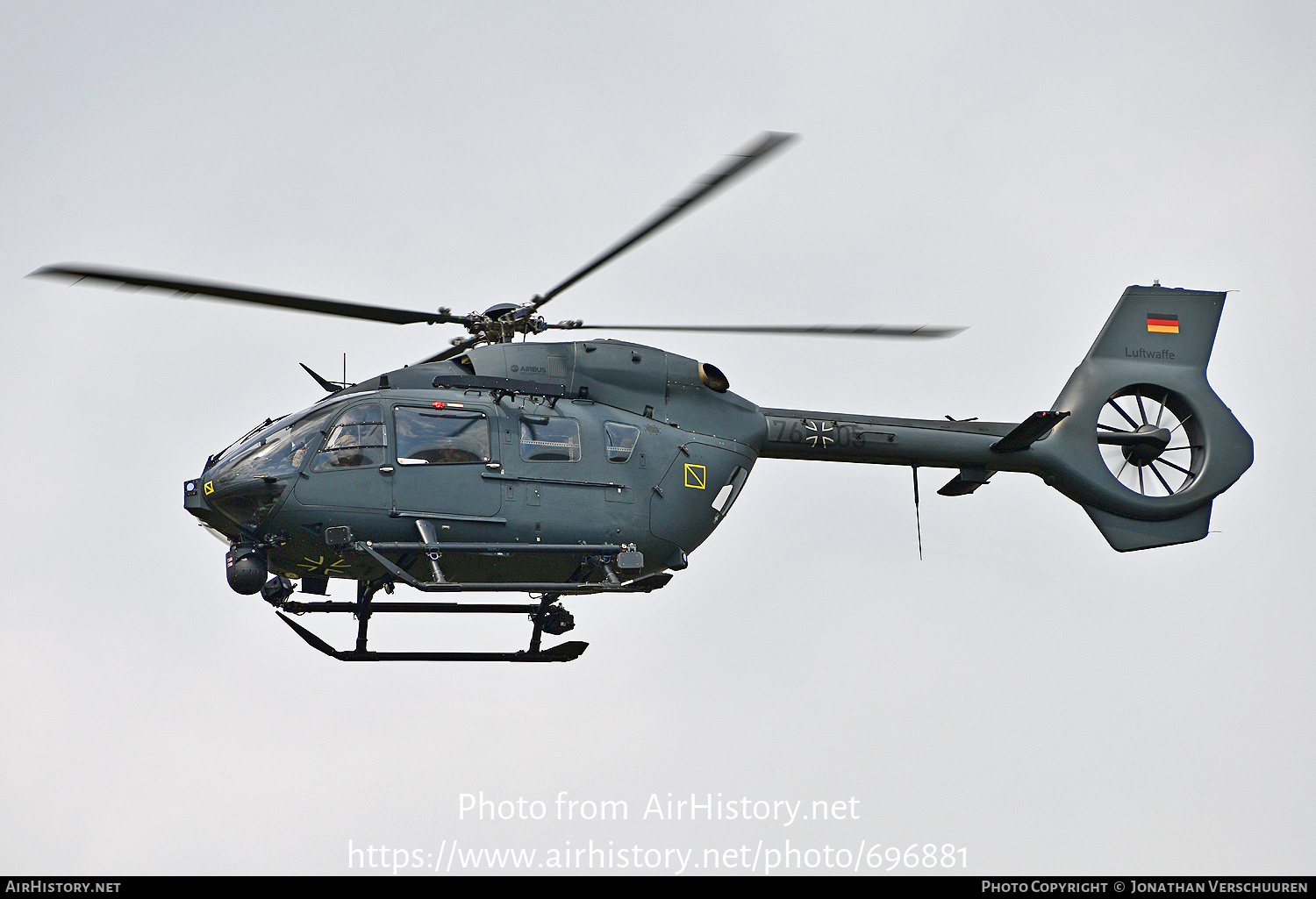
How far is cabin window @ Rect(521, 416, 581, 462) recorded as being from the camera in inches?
667

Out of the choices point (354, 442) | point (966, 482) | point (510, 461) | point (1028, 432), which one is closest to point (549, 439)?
point (510, 461)

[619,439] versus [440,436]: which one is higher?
[440,436]

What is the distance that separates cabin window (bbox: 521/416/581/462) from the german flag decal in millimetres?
9803

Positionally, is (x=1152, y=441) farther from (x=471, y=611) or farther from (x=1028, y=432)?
(x=471, y=611)

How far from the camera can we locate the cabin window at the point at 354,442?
53.0 ft

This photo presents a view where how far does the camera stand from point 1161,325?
73.8 feet

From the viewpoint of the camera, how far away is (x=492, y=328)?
17.4 m

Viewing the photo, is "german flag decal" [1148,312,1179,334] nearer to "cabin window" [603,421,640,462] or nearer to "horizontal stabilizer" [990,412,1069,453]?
"horizontal stabilizer" [990,412,1069,453]

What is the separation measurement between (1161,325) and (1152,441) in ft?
6.37

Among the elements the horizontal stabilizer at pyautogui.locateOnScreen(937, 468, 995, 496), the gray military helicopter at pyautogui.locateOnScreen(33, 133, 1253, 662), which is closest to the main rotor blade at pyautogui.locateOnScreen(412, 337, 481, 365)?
the gray military helicopter at pyautogui.locateOnScreen(33, 133, 1253, 662)

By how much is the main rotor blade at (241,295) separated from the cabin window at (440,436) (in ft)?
3.36

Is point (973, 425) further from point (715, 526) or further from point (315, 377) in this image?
point (315, 377)

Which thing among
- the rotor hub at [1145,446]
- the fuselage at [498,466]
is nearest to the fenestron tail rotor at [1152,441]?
the rotor hub at [1145,446]

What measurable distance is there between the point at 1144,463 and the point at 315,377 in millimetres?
11627
